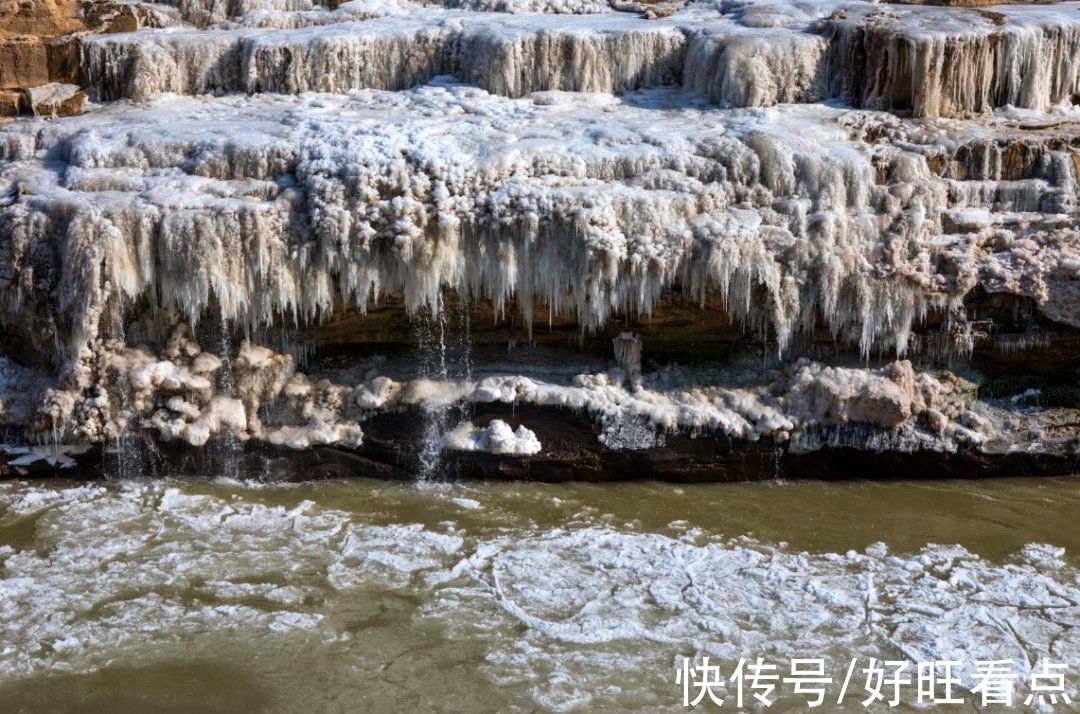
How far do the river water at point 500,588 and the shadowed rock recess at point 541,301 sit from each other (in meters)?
0.37

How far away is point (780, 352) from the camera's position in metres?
7.82

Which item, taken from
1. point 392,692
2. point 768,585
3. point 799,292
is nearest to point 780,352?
point 799,292

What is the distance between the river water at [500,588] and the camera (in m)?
5.27

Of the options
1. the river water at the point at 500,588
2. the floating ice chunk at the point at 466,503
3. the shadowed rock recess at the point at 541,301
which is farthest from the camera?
the shadowed rock recess at the point at 541,301

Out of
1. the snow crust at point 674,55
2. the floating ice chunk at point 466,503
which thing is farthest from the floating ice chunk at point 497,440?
the snow crust at point 674,55

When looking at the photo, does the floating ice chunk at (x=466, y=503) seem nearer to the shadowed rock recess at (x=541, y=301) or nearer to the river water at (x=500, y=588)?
the river water at (x=500, y=588)

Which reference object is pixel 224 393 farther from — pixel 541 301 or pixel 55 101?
pixel 55 101

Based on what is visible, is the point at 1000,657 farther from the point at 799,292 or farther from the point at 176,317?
the point at 176,317

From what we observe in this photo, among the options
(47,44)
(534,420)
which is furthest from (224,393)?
(47,44)

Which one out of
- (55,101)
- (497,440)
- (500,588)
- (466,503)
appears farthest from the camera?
(55,101)

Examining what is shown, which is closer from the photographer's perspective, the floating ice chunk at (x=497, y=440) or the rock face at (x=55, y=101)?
the floating ice chunk at (x=497, y=440)

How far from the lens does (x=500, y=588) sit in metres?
6.16

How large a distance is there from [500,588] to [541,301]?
2505 mm

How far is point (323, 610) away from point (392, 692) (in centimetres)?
93
